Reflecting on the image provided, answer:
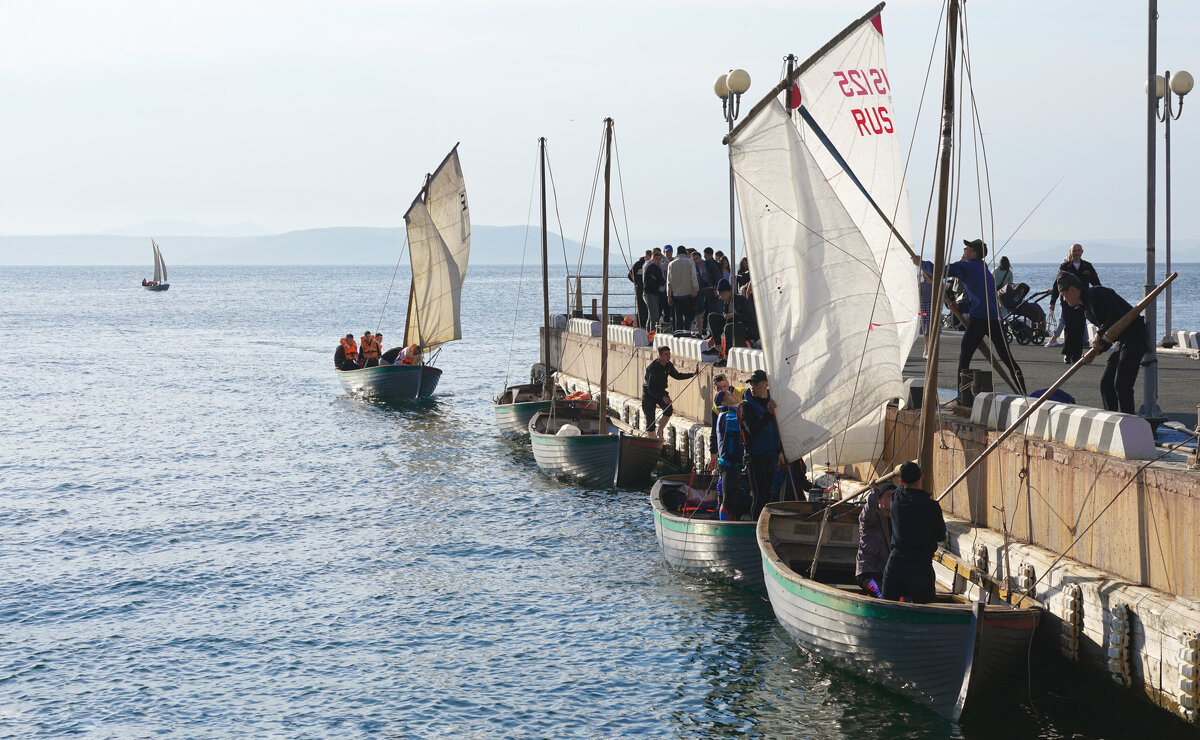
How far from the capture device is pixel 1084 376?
899 inches

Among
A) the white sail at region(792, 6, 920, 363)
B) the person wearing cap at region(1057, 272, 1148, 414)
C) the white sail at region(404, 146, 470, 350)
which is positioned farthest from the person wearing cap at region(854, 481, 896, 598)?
the white sail at region(404, 146, 470, 350)

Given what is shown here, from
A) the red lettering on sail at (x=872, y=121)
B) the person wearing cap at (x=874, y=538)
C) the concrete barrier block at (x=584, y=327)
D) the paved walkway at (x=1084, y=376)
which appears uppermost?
the red lettering on sail at (x=872, y=121)

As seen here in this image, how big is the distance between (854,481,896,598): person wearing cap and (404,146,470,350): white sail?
31.7 m

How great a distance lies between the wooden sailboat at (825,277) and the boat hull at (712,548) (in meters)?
0.65

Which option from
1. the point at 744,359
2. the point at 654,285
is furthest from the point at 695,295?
the point at 744,359

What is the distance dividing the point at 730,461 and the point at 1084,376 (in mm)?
10219

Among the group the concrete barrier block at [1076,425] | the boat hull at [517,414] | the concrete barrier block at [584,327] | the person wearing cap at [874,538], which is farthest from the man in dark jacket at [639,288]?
the person wearing cap at [874,538]

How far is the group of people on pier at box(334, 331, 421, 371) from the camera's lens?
44.3 m

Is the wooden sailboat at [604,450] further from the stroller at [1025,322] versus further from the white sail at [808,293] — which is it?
the stroller at [1025,322]

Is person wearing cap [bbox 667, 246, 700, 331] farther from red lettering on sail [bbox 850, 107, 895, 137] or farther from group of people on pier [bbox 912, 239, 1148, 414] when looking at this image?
red lettering on sail [bbox 850, 107, 895, 137]

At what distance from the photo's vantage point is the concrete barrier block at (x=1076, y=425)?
12.1m

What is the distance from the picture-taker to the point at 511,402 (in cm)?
3469

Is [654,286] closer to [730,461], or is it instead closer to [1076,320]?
[1076,320]

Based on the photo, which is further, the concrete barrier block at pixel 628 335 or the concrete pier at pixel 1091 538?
→ the concrete barrier block at pixel 628 335
